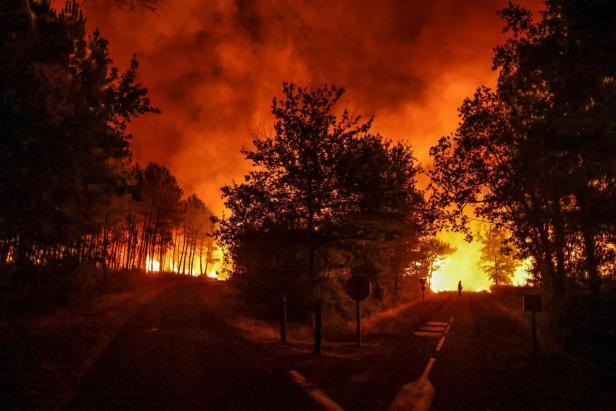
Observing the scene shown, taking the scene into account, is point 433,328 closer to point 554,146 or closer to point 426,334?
point 426,334

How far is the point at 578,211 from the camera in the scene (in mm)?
14203

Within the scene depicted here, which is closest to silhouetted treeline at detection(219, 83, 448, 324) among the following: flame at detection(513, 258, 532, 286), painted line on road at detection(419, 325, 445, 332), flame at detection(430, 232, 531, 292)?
painted line on road at detection(419, 325, 445, 332)

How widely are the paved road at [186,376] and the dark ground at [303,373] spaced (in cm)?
2

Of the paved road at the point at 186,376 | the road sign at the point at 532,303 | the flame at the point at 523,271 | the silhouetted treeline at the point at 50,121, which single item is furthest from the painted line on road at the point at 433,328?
the silhouetted treeline at the point at 50,121

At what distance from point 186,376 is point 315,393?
3.02m

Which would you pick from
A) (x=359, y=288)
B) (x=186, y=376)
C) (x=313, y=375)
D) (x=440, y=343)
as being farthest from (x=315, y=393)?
(x=440, y=343)

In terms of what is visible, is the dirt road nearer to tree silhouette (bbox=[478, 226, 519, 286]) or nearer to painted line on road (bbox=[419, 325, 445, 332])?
painted line on road (bbox=[419, 325, 445, 332])

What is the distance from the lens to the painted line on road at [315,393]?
7161mm

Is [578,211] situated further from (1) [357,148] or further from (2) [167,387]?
(2) [167,387]

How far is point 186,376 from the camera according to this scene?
866cm

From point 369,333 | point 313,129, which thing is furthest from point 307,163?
point 369,333

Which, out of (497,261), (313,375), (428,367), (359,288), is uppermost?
(497,261)

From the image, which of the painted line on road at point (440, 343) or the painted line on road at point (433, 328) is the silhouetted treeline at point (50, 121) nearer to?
the painted line on road at point (440, 343)

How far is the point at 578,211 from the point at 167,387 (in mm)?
14925
